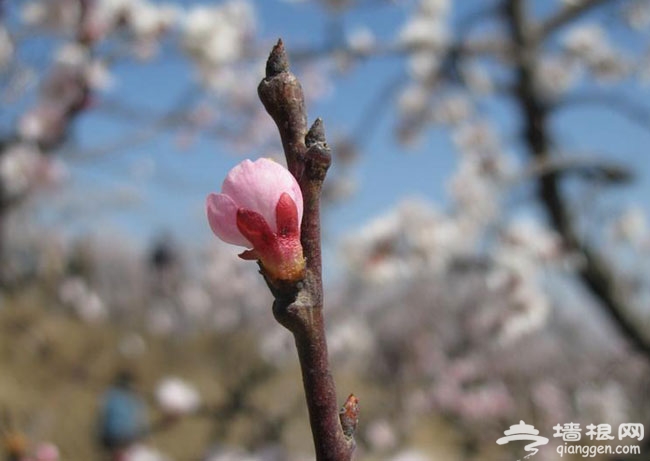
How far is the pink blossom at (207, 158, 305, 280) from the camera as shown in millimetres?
279

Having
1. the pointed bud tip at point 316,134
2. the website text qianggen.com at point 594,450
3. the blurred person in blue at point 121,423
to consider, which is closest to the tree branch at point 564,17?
the website text qianggen.com at point 594,450

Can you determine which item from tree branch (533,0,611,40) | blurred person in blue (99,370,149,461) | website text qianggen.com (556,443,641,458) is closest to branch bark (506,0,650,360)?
tree branch (533,0,611,40)

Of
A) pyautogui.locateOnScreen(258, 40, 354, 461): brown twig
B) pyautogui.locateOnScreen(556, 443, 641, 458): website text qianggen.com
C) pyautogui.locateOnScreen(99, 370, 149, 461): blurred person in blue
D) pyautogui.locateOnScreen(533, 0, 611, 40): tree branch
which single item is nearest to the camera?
pyautogui.locateOnScreen(258, 40, 354, 461): brown twig

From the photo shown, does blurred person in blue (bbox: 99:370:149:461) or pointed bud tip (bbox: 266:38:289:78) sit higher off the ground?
blurred person in blue (bbox: 99:370:149:461)

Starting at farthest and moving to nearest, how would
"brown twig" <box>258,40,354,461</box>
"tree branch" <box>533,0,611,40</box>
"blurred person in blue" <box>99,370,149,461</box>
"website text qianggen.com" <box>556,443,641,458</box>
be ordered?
"tree branch" <box>533,0,611,40</box>, "blurred person in blue" <box>99,370,149,461</box>, "website text qianggen.com" <box>556,443,641,458</box>, "brown twig" <box>258,40,354,461</box>

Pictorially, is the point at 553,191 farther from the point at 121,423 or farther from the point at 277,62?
the point at 277,62

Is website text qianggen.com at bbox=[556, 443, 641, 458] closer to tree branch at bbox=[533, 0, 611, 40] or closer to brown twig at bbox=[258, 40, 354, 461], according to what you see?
brown twig at bbox=[258, 40, 354, 461]

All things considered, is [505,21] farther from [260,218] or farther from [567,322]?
[567,322]

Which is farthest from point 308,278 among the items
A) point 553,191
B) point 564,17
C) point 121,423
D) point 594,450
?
point 564,17

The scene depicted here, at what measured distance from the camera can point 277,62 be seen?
268 mm

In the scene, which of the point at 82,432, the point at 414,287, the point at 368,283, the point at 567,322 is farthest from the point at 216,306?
the point at 368,283

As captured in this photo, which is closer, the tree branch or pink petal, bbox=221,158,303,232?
pink petal, bbox=221,158,303,232

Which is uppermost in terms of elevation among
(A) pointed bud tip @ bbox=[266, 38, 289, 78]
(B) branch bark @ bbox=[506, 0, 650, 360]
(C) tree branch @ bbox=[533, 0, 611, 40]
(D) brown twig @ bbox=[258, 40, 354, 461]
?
(C) tree branch @ bbox=[533, 0, 611, 40]

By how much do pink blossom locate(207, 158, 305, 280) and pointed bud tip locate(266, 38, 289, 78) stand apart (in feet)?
0.14
